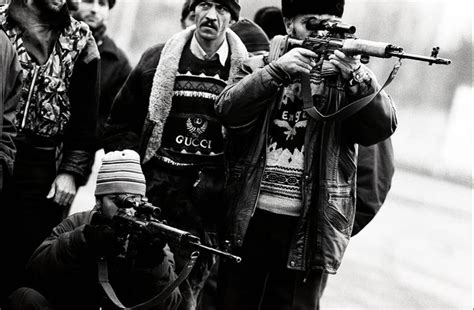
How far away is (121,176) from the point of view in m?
4.98

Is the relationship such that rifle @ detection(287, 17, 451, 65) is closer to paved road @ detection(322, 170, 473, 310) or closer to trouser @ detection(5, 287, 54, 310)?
trouser @ detection(5, 287, 54, 310)

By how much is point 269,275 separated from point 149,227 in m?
0.83

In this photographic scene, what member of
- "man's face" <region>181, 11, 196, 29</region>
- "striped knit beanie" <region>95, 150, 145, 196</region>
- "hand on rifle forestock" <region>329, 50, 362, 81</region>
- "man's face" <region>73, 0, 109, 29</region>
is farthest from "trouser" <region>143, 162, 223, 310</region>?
"man's face" <region>181, 11, 196, 29</region>

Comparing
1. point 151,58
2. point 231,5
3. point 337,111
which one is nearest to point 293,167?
point 337,111

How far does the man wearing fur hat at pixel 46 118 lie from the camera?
5.50 metres

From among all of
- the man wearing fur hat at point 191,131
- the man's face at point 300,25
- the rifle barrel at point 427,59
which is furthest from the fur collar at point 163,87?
the rifle barrel at point 427,59

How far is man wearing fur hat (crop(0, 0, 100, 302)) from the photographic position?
5.50 meters

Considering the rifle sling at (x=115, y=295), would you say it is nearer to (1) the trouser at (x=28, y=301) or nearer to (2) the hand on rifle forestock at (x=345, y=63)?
(1) the trouser at (x=28, y=301)

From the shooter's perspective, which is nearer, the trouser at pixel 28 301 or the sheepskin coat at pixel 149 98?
the trouser at pixel 28 301

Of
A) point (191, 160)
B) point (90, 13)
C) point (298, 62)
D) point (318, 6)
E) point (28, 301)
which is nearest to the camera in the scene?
point (298, 62)

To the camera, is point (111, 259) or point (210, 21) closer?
point (111, 259)

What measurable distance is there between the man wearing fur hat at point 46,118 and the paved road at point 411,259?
319cm

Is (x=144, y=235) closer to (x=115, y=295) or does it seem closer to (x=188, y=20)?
(x=115, y=295)

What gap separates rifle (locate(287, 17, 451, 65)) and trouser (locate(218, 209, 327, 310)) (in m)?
0.80
